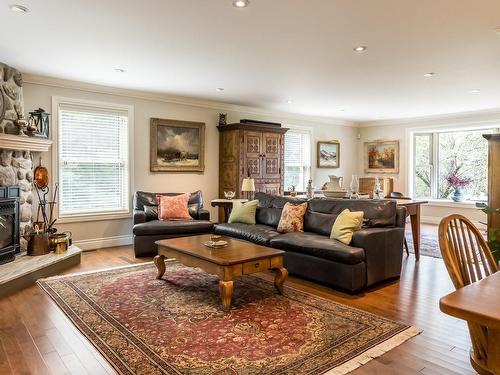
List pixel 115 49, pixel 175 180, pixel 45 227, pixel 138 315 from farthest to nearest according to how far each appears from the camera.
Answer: pixel 175 180 → pixel 45 227 → pixel 115 49 → pixel 138 315

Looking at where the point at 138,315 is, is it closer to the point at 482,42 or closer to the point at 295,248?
the point at 295,248

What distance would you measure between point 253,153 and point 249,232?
8.22 ft

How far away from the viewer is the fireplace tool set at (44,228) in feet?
14.8

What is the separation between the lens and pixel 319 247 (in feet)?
12.4

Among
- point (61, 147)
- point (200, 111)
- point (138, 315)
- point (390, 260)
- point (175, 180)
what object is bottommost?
point (138, 315)

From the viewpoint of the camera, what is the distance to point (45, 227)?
16.2 ft

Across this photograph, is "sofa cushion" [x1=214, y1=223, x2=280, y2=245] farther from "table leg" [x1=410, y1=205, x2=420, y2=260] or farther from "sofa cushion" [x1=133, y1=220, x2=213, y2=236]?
"table leg" [x1=410, y1=205, x2=420, y2=260]

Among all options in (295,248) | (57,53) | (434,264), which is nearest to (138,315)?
(295,248)

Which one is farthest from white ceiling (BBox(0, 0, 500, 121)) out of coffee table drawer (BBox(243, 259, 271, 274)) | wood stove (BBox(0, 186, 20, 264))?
coffee table drawer (BBox(243, 259, 271, 274))

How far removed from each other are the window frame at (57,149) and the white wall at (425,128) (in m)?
6.23

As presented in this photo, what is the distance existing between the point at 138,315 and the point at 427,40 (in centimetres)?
368

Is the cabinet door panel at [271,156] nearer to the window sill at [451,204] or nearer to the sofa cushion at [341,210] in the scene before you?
the sofa cushion at [341,210]

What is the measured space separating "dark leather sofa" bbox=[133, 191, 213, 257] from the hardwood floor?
1557 mm

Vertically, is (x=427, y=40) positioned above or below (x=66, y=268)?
above
